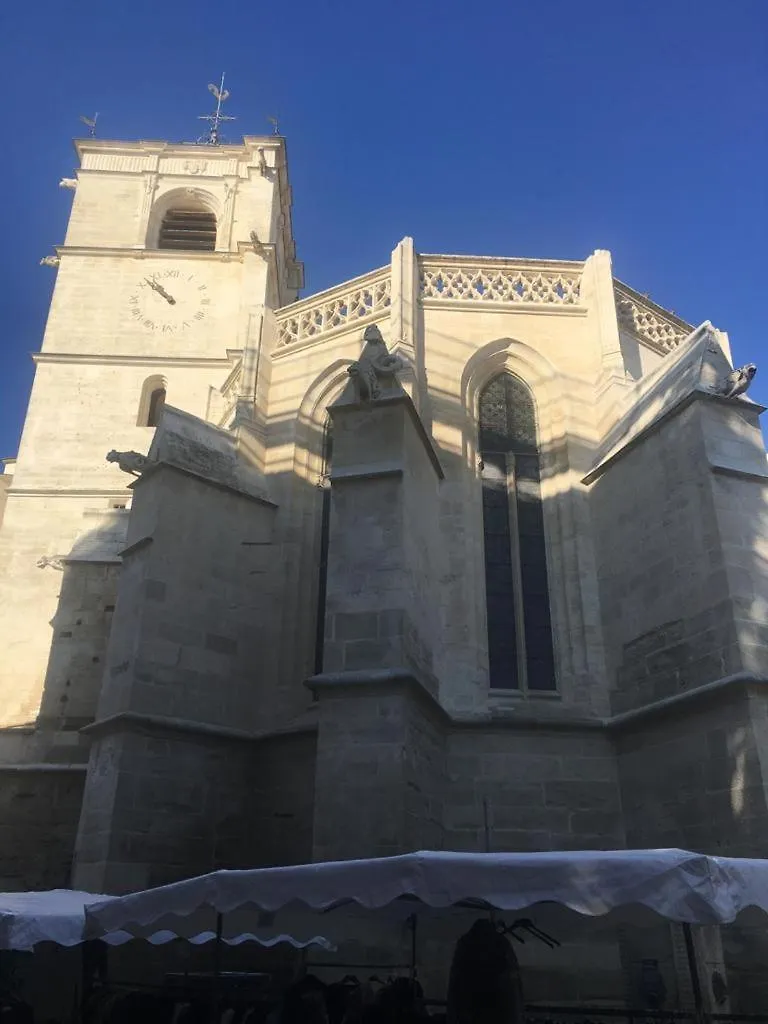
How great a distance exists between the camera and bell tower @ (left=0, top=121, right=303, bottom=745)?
13742 millimetres

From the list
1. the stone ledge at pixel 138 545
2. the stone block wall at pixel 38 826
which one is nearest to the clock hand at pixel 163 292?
the stone ledge at pixel 138 545

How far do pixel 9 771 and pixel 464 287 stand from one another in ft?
31.1

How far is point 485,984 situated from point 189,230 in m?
20.6

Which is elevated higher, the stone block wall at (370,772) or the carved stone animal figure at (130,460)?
the carved stone animal figure at (130,460)

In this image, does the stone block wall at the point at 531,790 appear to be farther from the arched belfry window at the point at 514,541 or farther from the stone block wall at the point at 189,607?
the stone block wall at the point at 189,607

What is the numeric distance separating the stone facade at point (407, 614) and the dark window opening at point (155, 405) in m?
3.91

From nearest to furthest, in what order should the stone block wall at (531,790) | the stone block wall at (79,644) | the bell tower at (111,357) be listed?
1. the stone block wall at (531,790)
2. the stone block wall at (79,644)
3. the bell tower at (111,357)

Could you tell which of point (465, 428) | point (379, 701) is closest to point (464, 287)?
point (465, 428)

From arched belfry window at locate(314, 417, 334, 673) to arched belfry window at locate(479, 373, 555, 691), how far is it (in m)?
2.07

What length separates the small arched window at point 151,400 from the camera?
18.6 meters

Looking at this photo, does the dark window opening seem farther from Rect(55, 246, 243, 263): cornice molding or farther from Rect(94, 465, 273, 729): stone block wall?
Rect(94, 465, 273, 729): stone block wall

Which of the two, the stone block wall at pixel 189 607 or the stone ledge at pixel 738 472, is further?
the stone block wall at pixel 189 607

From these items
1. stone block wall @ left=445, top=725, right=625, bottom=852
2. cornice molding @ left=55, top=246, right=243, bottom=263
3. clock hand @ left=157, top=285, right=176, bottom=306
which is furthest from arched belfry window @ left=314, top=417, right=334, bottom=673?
cornice molding @ left=55, top=246, right=243, bottom=263

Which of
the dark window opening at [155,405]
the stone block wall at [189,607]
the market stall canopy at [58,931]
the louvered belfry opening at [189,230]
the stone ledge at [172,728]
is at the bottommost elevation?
the market stall canopy at [58,931]
